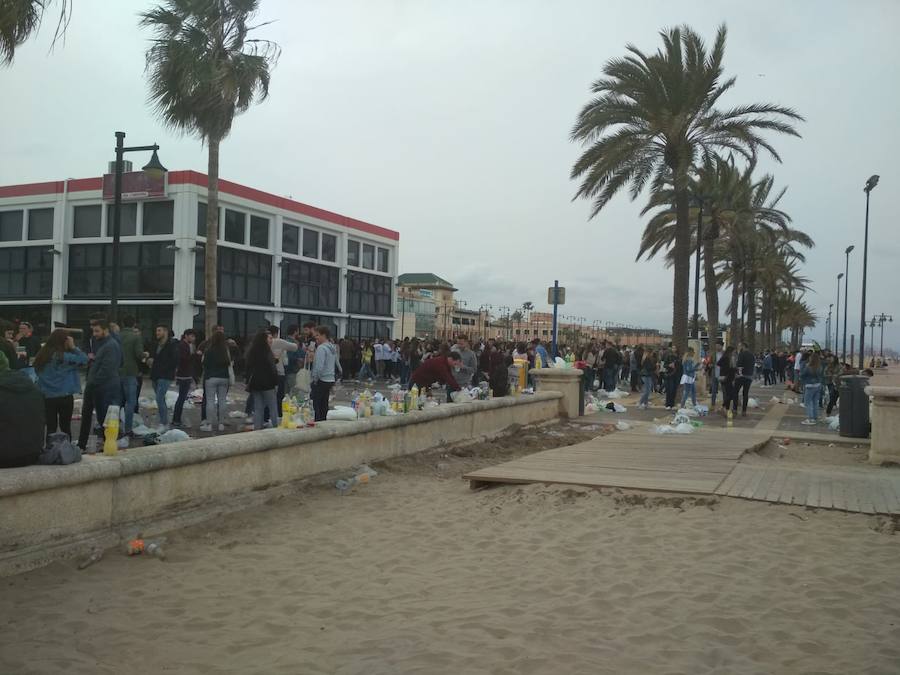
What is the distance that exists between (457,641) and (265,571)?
1.79 metres

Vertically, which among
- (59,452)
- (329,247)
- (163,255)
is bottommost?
(59,452)

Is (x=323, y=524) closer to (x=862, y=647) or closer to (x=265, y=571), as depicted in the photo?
(x=265, y=571)

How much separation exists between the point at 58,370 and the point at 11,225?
27877 millimetres

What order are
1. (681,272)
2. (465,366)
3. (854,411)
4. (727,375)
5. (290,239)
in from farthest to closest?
1. (290,239)
2. (681,272)
3. (727,375)
4. (465,366)
5. (854,411)

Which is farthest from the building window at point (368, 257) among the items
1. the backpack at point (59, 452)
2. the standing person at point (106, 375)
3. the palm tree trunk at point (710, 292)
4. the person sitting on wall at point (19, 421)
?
the person sitting on wall at point (19, 421)

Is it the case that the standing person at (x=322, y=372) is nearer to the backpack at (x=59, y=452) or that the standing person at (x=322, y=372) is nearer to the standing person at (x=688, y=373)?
the backpack at (x=59, y=452)

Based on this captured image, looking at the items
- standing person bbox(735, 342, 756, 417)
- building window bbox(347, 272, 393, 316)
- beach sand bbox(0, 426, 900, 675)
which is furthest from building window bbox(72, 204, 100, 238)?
beach sand bbox(0, 426, 900, 675)

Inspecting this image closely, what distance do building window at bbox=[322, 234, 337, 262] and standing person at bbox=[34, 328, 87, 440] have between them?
2814 cm

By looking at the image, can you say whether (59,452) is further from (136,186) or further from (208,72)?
(136,186)

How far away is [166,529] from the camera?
19.6 feet

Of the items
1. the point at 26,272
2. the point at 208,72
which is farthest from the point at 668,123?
the point at 26,272

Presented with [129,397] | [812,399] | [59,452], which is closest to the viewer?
[59,452]

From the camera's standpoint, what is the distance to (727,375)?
18.0 meters

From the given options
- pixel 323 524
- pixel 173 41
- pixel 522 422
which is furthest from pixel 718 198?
pixel 323 524
